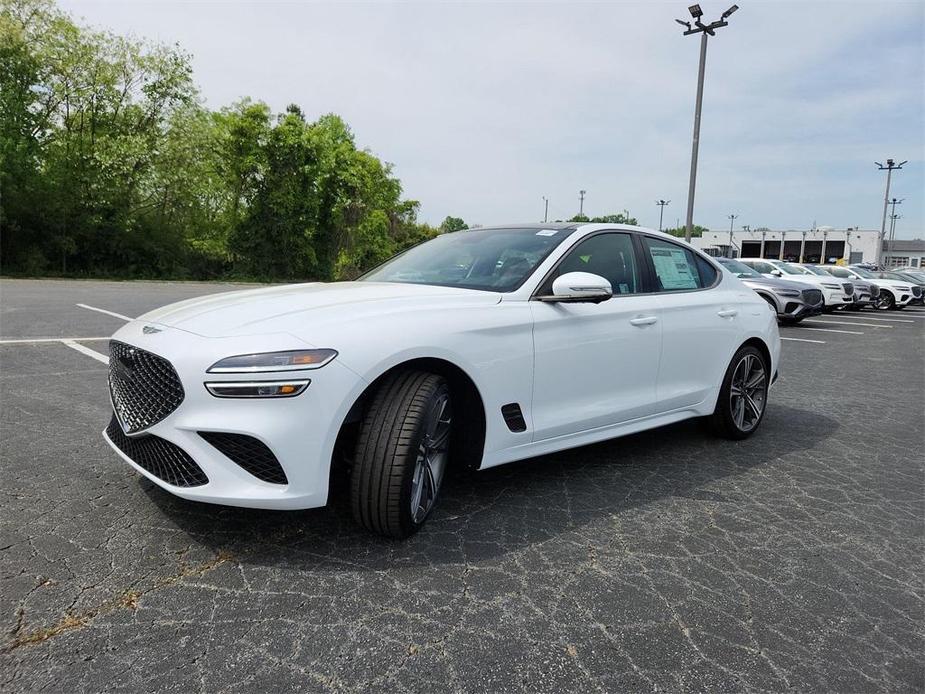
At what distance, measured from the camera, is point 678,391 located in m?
4.02

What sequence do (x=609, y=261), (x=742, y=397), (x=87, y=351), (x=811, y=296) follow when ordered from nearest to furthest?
(x=609, y=261) → (x=742, y=397) → (x=87, y=351) → (x=811, y=296)

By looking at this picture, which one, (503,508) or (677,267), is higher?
(677,267)

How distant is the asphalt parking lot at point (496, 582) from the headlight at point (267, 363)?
805mm

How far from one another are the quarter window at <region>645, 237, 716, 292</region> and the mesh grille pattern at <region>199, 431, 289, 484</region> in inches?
107

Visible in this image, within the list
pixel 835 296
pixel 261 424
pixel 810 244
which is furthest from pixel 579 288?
pixel 810 244

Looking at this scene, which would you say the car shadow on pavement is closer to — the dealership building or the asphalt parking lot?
the asphalt parking lot

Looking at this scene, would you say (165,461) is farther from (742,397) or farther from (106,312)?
(106,312)

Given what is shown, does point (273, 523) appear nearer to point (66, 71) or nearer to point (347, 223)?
point (66, 71)

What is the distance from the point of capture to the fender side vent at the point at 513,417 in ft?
9.87

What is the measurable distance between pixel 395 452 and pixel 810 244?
108 metres

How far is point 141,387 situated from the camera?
105 inches

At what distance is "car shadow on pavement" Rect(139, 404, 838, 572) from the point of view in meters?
2.67

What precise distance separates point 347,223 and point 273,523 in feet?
128

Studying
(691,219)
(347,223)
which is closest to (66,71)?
(347,223)
